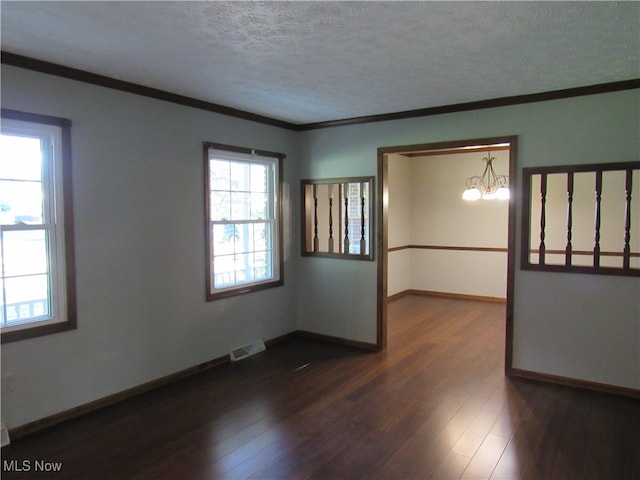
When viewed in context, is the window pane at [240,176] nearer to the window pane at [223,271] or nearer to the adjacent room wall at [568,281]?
the window pane at [223,271]

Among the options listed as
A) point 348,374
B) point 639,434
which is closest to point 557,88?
point 639,434

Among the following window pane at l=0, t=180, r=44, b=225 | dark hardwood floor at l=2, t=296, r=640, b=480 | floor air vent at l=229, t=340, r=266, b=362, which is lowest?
dark hardwood floor at l=2, t=296, r=640, b=480

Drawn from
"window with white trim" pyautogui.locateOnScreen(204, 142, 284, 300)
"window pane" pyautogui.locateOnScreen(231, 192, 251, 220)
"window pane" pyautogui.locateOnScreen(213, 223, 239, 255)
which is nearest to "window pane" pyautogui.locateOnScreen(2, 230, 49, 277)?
"window with white trim" pyautogui.locateOnScreen(204, 142, 284, 300)

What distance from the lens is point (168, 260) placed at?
152 inches

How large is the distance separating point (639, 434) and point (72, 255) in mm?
4057

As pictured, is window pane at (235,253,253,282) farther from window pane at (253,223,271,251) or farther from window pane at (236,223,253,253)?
window pane at (253,223,271,251)

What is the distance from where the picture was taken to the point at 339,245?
17.7 feet

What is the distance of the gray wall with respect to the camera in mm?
3168

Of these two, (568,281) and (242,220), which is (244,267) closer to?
(242,220)

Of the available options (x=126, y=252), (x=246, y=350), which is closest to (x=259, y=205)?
(x=246, y=350)

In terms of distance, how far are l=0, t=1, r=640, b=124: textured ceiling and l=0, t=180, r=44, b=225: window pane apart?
84cm

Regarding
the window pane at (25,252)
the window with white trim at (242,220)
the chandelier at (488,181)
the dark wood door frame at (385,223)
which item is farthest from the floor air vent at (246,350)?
the chandelier at (488,181)

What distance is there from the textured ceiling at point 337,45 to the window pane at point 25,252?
1.17 metres

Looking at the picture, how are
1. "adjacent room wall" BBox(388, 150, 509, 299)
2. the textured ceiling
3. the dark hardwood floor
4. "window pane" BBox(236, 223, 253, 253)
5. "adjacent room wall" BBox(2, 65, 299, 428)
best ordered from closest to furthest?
1. the textured ceiling
2. the dark hardwood floor
3. "adjacent room wall" BBox(2, 65, 299, 428)
4. "window pane" BBox(236, 223, 253, 253)
5. "adjacent room wall" BBox(388, 150, 509, 299)
